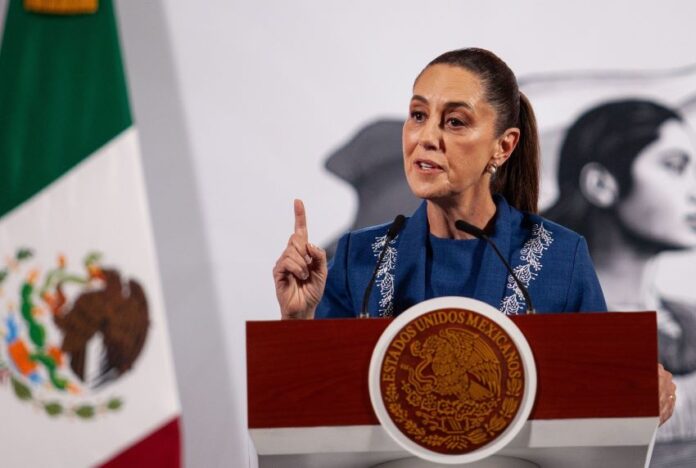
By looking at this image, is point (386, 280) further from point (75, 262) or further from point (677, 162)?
point (677, 162)

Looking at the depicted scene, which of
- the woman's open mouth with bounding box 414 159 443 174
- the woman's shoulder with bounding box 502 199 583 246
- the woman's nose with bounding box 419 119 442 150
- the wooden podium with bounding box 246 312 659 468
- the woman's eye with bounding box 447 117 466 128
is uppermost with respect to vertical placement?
the woman's eye with bounding box 447 117 466 128

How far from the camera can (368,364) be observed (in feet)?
6.33

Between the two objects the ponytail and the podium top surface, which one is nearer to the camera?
the podium top surface

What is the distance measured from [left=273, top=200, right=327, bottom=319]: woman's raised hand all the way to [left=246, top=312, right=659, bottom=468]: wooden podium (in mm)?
417

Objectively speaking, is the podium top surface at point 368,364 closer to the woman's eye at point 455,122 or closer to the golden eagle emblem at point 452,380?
the golden eagle emblem at point 452,380

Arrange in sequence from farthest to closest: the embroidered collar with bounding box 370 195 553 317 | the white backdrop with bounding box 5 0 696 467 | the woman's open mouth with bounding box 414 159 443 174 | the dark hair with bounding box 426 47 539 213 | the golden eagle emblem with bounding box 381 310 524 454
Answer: the white backdrop with bounding box 5 0 696 467 → the dark hair with bounding box 426 47 539 213 → the woman's open mouth with bounding box 414 159 443 174 → the embroidered collar with bounding box 370 195 553 317 → the golden eagle emblem with bounding box 381 310 524 454

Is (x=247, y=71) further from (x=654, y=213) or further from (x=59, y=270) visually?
(x=654, y=213)

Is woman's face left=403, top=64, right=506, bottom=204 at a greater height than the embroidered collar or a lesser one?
greater

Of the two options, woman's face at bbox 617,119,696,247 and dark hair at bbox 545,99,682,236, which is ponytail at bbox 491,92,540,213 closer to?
dark hair at bbox 545,99,682,236

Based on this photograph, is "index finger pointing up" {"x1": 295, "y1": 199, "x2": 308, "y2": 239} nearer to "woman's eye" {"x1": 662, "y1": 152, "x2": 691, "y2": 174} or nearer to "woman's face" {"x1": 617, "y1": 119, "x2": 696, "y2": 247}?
"woman's face" {"x1": 617, "y1": 119, "x2": 696, "y2": 247}

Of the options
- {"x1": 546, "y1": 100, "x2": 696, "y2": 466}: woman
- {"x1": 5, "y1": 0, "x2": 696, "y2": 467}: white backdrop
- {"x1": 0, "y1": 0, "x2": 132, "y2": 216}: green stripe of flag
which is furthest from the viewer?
{"x1": 546, "y1": 100, "x2": 696, "y2": 466}: woman

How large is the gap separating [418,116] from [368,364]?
3.07 ft

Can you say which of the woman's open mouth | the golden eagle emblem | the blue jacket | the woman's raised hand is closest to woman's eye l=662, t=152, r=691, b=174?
the blue jacket

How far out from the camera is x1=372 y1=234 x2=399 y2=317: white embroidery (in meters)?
2.56
